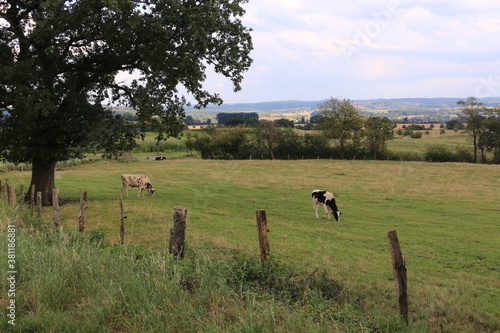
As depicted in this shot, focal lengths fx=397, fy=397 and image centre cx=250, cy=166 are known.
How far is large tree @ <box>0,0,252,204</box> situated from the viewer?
18.5 meters

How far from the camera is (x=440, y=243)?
16.3 meters

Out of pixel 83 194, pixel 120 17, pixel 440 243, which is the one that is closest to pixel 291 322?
pixel 83 194

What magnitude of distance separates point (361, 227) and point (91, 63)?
16.9 meters

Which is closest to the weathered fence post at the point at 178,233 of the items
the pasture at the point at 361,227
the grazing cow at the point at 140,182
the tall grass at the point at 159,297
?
the tall grass at the point at 159,297

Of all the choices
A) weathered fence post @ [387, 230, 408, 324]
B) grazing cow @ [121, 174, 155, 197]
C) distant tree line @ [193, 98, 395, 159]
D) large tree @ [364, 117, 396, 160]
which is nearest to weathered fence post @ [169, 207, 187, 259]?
weathered fence post @ [387, 230, 408, 324]

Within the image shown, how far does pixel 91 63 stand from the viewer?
72.1ft

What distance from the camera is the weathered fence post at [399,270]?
21.1 ft

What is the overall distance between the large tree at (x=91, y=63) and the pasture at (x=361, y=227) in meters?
4.16

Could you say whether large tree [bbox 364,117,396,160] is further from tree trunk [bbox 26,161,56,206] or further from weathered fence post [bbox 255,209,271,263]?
weathered fence post [bbox 255,209,271,263]

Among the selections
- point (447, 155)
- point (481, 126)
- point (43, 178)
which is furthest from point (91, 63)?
point (481, 126)

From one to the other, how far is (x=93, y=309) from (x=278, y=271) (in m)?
3.56

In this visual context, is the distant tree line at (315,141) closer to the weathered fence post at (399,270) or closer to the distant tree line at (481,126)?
the distant tree line at (481,126)

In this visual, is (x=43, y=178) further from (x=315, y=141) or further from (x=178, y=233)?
(x=315, y=141)

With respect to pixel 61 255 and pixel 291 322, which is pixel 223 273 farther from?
pixel 61 255
